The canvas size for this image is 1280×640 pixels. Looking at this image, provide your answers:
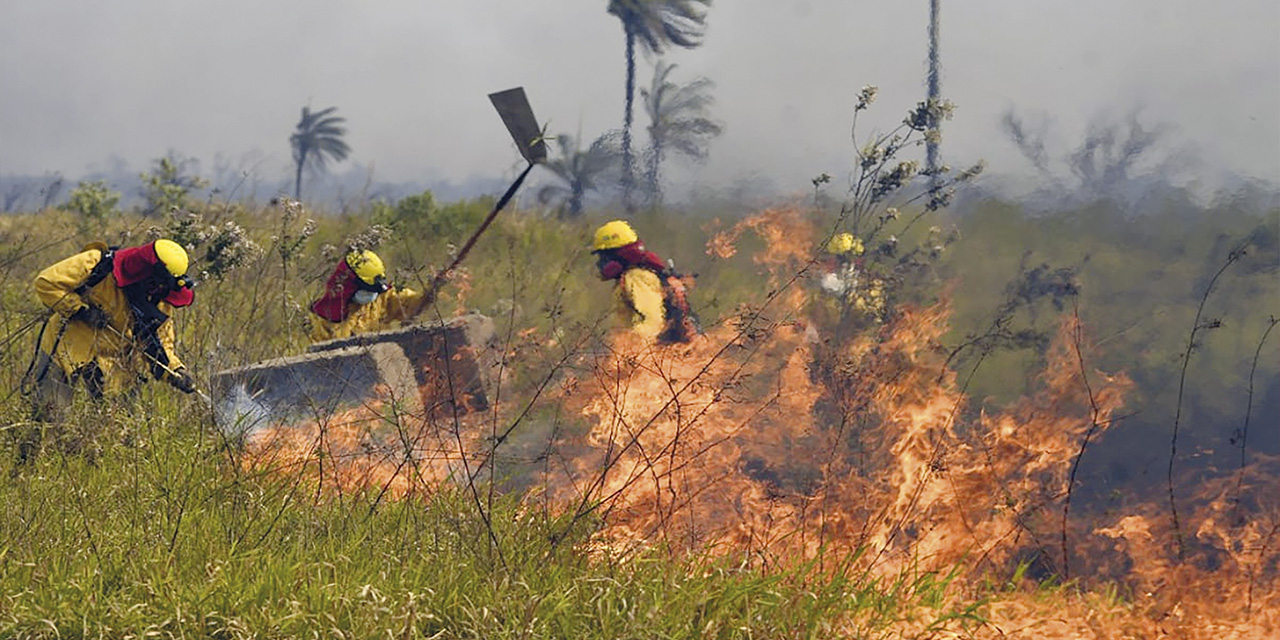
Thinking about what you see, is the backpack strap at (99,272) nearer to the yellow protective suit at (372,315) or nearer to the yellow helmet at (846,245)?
the yellow protective suit at (372,315)

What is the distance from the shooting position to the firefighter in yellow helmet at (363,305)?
696 cm

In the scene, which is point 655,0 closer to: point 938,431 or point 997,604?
point 938,431

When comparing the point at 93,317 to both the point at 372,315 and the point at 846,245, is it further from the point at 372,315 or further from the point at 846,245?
the point at 846,245

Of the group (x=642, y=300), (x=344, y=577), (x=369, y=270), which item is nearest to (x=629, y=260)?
(x=642, y=300)

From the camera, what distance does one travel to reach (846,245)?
22.6 ft

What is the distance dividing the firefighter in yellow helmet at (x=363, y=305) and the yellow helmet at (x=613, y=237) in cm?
139

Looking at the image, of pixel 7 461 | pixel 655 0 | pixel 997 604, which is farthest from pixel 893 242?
pixel 655 0

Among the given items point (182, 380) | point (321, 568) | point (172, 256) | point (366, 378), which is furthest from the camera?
point (366, 378)

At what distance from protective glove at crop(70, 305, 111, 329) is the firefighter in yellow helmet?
1.70 metres

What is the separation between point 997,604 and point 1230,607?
2.91 feet

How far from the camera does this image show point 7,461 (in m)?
4.48

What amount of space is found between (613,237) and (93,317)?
354cm

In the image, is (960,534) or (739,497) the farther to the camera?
(739,497)

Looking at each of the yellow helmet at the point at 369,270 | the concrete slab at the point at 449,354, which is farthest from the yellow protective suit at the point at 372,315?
the concrete slab at the point at 449,354
